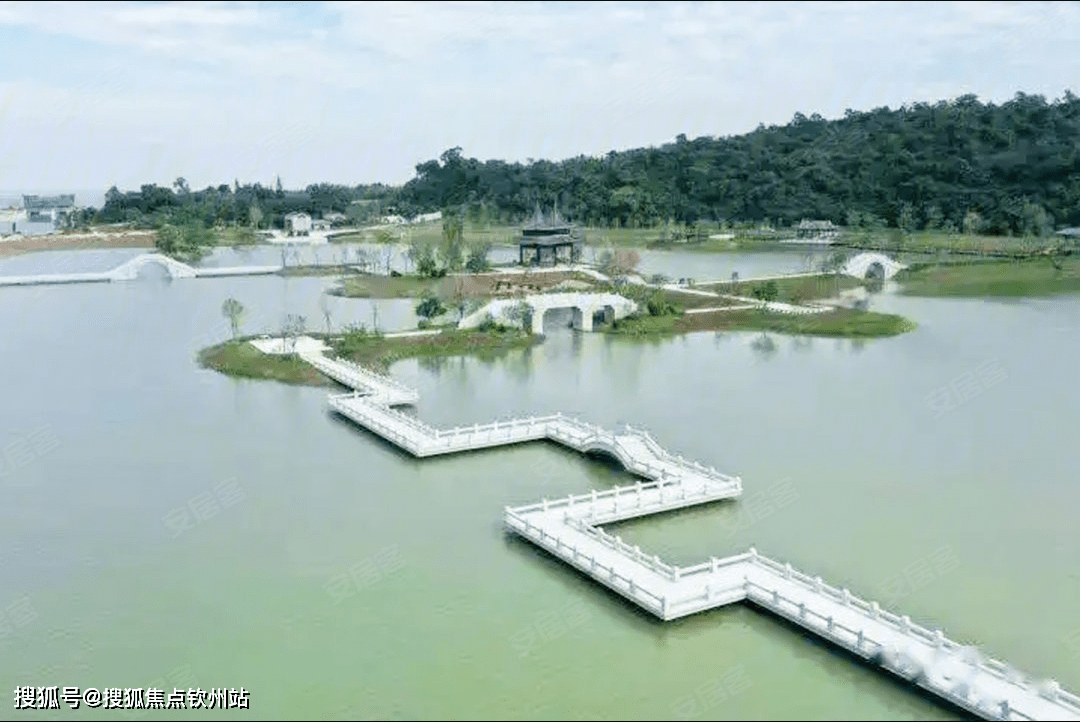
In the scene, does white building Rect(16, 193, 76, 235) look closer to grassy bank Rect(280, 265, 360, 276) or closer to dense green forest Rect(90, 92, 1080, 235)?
dense green forest Rect(90, 92, 1080, 235)

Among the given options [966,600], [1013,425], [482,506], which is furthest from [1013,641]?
[1013,425]

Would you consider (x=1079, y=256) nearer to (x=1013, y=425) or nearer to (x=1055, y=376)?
(x=1055, y=376)

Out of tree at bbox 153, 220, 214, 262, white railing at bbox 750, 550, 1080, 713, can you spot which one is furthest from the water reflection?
tree at bbox 153, 220, 214, 262

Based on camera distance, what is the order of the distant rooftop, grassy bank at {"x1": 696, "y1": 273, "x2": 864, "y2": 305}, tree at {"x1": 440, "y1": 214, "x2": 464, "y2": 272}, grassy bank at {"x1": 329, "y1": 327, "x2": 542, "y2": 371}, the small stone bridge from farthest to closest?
the distant rooftop
the small stone bridge
tree at {"x1": 440, "y1": 214, "x2": 464, "y2": 272}
grassy bank at {"x1": 696, "y1": 273, "x2": 864, "y2": 305}
grassy bank at {"x1": 329, "y1": 327, "x2": 542, "y2": 371}

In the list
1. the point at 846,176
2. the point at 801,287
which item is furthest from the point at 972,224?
the point at 801,287

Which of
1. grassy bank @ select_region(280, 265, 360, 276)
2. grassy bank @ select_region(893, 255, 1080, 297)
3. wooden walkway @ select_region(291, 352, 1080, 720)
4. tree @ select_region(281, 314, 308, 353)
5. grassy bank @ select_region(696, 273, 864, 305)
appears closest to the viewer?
wooden walkway @ select_region(291, 352, 1080, 720)
